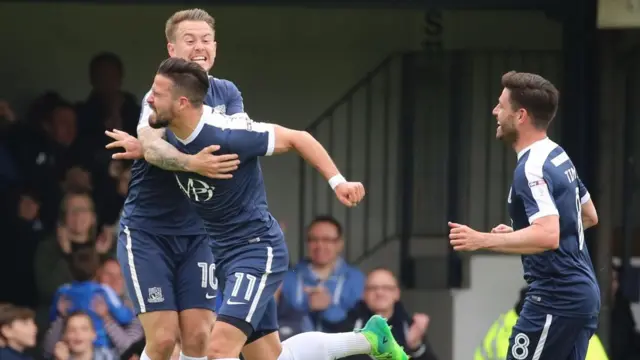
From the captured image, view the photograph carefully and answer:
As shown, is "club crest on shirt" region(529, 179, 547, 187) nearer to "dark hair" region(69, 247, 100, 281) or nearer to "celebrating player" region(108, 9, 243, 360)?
"celebrating player" region(108, 9, 243, 360)

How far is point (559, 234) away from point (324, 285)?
405 centimetres

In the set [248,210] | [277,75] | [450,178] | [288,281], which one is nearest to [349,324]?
[288,281]

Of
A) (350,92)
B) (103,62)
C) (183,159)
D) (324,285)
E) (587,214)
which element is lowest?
(324,285)

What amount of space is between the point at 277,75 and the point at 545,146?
16.5 feet

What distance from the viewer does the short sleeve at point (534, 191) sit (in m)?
6.04

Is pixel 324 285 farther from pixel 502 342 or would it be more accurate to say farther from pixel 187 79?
pixel 187 79

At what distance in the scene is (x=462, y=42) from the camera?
10.8 metres

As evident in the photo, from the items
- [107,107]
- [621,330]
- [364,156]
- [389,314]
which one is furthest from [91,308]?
[621,330]

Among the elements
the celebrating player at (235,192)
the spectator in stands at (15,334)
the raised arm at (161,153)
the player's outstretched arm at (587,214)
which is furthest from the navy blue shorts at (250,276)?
the spectator in stands at (15,334)

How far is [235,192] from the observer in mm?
6398

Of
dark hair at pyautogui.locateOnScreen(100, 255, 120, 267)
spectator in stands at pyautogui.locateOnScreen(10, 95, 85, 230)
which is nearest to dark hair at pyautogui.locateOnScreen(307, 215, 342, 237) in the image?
dark hair at pyautogui.locateOnScreen(100, 255, 120, 267)

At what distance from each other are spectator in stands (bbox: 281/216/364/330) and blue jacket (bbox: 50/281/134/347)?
1.07 m

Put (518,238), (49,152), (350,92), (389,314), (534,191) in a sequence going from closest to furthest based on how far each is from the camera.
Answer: (518,238) < (534,191) < (389,314) < (49,152) < (350,92)

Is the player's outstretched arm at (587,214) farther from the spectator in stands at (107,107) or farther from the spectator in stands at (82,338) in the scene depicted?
the spectator in stands at (107,107)
